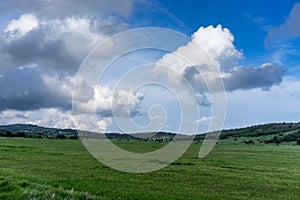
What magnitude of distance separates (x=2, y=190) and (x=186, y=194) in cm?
1316

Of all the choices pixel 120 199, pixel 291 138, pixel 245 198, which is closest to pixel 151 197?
pixel 120 199

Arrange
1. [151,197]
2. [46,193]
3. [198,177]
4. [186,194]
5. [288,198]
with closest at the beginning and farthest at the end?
1. [46,193]
2. [151,197]
3. [186,194]
4. [288,198]
5. [198,177]

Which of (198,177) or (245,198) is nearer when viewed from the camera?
(245,198)

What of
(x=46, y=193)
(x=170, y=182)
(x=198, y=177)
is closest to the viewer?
(x=46, y=193)

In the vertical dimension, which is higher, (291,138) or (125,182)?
(291,138)

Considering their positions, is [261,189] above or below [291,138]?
below

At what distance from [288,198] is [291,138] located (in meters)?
166

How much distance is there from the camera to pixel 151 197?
74.7ft

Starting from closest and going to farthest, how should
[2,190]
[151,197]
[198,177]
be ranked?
1. [2,190]
2. [151,197]
3. [198,177]

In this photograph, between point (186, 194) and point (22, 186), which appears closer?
point (22, 186)

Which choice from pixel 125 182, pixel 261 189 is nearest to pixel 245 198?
pixel 261 189

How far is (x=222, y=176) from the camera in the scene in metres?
39.6

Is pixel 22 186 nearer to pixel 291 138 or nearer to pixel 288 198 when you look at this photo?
pixel 288 198

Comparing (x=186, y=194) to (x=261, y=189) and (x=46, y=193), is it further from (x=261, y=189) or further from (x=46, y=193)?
(x=46, y=193)
